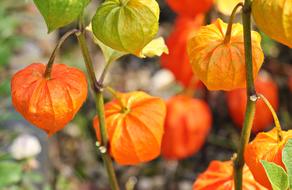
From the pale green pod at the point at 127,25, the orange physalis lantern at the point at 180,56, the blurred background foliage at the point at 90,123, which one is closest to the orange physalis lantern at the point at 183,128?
the orange physalis lantern at the point at 180,56

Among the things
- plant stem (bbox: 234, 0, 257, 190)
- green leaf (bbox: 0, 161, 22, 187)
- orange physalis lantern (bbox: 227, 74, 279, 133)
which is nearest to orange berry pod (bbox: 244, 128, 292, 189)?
plant stem (bbox: 234, 0, 257, 190)

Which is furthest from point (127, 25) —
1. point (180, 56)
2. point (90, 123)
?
point (90, 123)

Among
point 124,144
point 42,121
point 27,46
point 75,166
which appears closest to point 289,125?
point 75,166

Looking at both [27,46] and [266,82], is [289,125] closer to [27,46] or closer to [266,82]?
[266,82]

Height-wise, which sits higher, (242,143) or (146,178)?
(242,143)

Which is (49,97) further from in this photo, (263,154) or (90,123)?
(90,123)

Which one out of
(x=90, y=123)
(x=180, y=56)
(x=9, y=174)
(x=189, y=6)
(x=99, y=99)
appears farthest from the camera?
(x=90, y=123)

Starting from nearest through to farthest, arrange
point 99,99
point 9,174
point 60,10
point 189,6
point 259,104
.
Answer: point 60,10 < point 99,99 < point 9,174 < point 189,6 < point 259,104
